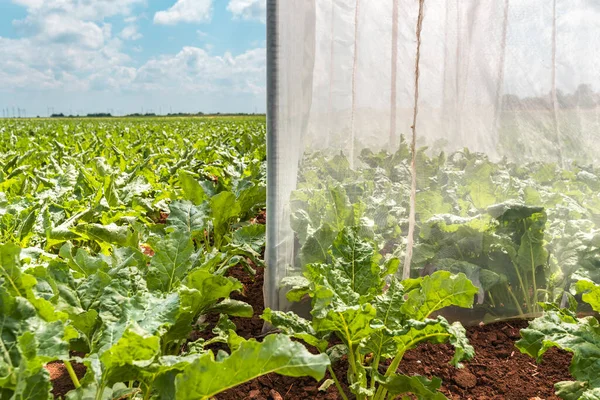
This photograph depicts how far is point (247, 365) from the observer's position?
3.93 feet

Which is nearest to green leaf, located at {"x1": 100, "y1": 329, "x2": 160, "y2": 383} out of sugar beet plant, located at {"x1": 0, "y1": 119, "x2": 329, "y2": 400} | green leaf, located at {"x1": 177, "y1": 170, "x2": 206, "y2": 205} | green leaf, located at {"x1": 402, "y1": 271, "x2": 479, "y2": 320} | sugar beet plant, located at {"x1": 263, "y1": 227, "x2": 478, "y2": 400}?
sugar beet plant, located at {"x1": 0, "y1": 119, "x2": 329, "y2": 400}

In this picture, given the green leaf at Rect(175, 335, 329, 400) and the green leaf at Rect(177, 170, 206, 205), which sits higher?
the green leaf at Rect(177, 170, 206, 205)

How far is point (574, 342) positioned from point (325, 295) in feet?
2.62

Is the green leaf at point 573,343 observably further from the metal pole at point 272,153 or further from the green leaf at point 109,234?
the green leaf at point 109,234

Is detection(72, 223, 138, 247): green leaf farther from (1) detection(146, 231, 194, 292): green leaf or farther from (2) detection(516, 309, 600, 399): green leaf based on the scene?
(2) detection(516, 309, 600, 399): green leaf

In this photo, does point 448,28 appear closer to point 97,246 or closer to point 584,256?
point 584,256

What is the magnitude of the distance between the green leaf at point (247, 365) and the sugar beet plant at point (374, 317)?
450 millimetres

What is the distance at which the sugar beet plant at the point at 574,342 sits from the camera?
1.69 meters

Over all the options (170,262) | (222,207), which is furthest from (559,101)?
(170,262)

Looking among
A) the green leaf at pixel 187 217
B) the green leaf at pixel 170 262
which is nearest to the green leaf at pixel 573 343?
the green leaf at pixel 170 262

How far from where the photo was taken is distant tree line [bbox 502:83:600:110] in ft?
8.84

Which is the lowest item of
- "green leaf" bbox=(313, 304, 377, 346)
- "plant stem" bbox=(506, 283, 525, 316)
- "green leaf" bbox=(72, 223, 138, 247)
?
"plant stem" bbox=(506, 283, 525, 316)

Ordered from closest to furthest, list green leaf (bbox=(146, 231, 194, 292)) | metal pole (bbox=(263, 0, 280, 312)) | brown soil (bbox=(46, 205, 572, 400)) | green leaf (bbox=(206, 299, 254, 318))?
green leaf (bbox=(146, 231, 194, 292)) → brown soil (bbox=(46, 205, 572, 400)) → green leaf (bbox=(206, 299, 254, 318)) → metal pole (bbox=(263, 0, 280, 312))

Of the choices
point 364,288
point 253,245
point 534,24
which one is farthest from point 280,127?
point 534,24
